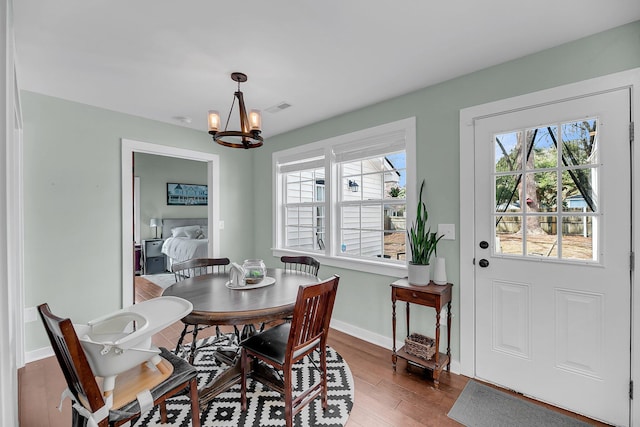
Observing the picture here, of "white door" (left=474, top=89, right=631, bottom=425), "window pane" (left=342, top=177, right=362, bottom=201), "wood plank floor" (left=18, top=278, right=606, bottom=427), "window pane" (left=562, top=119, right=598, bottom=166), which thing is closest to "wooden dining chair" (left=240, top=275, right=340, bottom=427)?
"wood plank floor" (left=18, top=278, right=606, bottom=427)

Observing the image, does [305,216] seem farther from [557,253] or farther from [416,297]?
[557,253]

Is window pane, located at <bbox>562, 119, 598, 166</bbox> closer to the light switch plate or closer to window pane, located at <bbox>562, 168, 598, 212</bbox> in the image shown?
window pane, located at <bbox>562, 168, 598, 212</bbox>

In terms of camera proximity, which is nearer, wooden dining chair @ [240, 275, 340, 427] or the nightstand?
wooden dining chair @ [240, 275, 340, 427]

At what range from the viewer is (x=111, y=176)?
302 centimetres

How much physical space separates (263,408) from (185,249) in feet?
13.2

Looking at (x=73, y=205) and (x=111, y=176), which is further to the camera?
(x=111, y=176)

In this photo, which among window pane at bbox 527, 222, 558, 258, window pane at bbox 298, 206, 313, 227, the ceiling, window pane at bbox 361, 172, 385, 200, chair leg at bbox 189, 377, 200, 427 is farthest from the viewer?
window pane at bbox 298, 206, 313, 227

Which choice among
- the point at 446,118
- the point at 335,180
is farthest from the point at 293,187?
the point at 446,118

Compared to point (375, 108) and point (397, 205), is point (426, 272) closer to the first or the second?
point (397, 205)

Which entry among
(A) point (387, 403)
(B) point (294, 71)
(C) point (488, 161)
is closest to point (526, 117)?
(C) point (488, 161)

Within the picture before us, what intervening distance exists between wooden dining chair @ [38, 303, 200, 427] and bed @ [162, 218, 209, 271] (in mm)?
3889

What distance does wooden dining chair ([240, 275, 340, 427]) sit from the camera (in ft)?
5.17

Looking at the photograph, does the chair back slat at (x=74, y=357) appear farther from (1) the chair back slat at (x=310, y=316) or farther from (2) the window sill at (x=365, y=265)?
(2) the window sill at (x=365, y=265)

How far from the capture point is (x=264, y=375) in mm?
2016
